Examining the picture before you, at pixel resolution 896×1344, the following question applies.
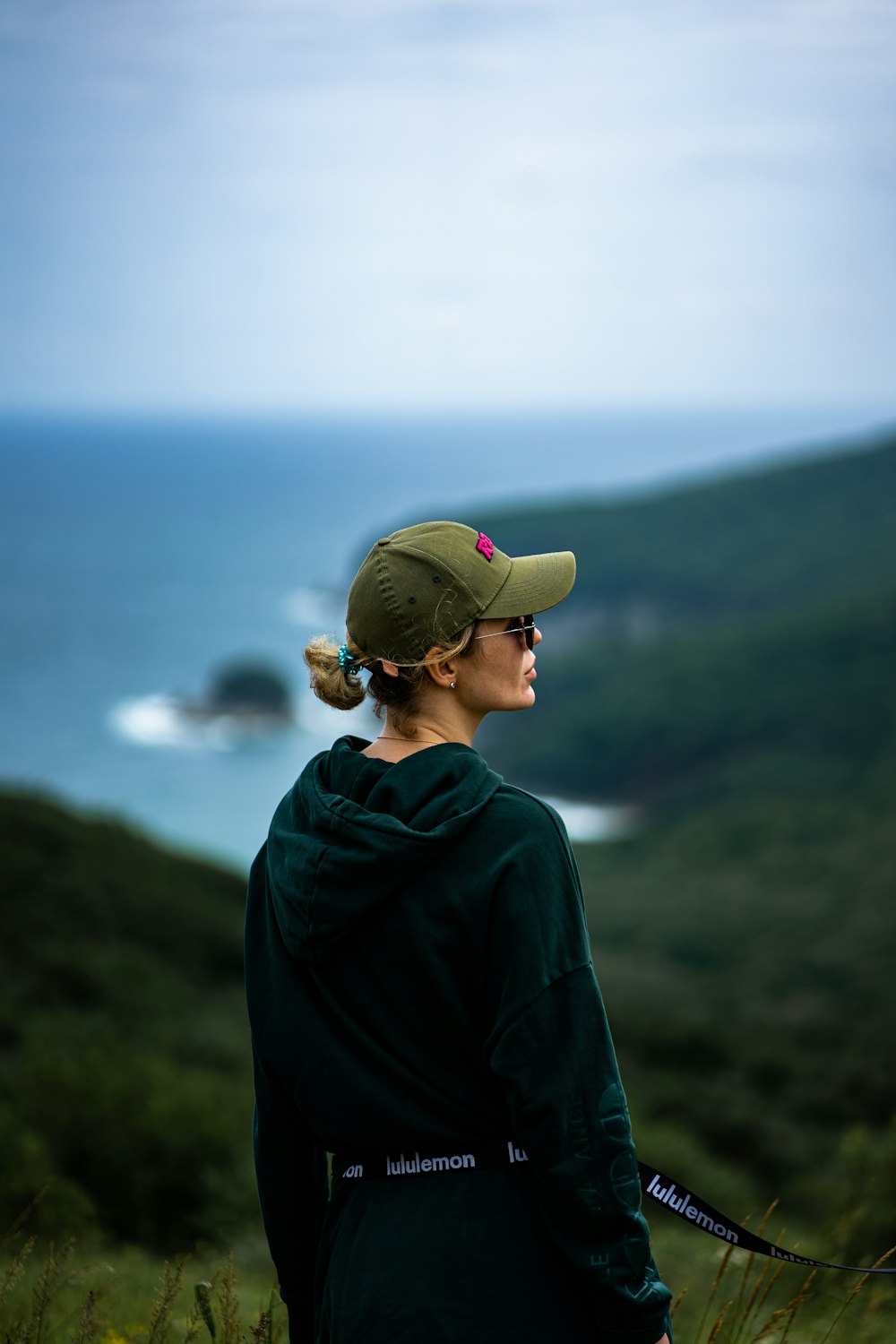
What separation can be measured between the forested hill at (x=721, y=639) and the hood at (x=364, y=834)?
68387 mm

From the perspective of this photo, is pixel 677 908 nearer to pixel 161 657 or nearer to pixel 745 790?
pixel 745 790

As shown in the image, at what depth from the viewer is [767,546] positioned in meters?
112

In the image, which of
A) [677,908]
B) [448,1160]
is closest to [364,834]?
[448,1160]

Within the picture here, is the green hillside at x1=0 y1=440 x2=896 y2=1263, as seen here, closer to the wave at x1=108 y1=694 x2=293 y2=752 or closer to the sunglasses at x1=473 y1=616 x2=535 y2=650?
the sunglasses at x1=473 y1=616 x2=535 y2=650

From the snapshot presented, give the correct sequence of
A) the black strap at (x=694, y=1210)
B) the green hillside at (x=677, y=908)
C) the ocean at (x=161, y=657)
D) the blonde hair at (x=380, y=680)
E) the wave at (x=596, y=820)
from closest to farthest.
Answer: the blonde hair at (x=380, y=680)
the black strap at (x=694, y=1210)
the green hillside at (x=677, y=908)
the wave at (x=596, y=820)
the ocean at (x=161, y=657)

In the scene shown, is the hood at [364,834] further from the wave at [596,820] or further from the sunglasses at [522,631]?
the wave at [596,820]

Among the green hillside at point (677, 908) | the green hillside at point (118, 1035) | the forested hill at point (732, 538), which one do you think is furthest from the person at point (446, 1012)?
the forested hill at point (732, 538)

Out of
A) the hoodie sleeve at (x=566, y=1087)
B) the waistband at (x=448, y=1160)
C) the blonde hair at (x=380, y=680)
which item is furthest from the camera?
the blonde hair at (x=380, y=680)

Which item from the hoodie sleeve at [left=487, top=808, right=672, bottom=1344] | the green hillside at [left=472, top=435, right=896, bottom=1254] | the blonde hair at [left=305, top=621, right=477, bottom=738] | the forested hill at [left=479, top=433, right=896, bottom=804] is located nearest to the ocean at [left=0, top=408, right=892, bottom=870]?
the forested hill at [left=479, top=433, right=896, bottom=804]

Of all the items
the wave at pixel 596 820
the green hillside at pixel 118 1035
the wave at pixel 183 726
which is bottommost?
the green hillside at pixel 118 1035

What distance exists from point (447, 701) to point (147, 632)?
13857 centimetres

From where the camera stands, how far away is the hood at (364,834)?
5.74 feet

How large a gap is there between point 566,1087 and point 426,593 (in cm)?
75

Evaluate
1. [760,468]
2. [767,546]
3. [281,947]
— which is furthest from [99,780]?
[281,947]
